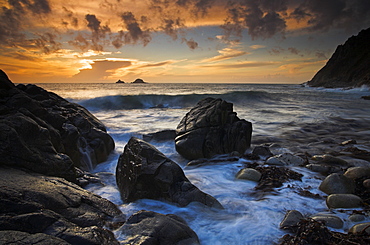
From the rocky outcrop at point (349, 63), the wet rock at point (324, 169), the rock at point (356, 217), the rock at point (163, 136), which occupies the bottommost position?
the wet rock at point (324, 169)

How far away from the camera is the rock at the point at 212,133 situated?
7.05 metres

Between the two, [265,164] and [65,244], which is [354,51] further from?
[65,244]

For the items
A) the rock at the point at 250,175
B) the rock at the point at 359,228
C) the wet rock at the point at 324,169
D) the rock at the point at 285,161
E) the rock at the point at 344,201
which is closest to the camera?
the rock at the point at 359,228

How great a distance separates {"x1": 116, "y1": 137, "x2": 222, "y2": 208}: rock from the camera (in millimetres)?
4027

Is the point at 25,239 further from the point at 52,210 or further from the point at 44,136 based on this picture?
the point at 44,136

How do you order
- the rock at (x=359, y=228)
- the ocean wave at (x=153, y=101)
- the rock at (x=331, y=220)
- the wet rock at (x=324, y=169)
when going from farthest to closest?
the ocean wave at (x=153, y=101) → the wet rock at (x=324, y=169) → the rock at (x=331, y=220) → the rock at (x=359, y=228)

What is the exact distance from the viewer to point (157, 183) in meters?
4.15

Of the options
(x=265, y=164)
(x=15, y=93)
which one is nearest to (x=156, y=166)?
(x=265, y=164)

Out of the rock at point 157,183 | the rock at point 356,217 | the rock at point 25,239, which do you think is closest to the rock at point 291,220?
the rock at point 356,217

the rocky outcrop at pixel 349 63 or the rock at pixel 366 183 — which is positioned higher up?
the rocky outcrop at pixel 349 63

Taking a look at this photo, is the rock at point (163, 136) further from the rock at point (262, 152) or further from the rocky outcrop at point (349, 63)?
the rocky outcrop at point (349, 63)

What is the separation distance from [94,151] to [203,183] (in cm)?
358

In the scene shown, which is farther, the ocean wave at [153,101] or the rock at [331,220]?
the ocean wave at [153,101]

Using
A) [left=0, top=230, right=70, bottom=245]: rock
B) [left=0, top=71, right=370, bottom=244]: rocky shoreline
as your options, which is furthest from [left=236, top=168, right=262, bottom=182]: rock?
[left=0, top=230, right=70, bottom=245]: rock
